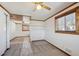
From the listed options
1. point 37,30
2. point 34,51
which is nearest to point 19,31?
point 37,30

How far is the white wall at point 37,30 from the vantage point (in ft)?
24.3

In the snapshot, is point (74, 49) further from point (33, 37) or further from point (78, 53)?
point (33, 37)

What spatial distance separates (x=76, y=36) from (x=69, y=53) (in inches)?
35.9

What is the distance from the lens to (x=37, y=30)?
774 centimetres

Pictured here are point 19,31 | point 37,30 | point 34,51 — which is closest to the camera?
point 34,51

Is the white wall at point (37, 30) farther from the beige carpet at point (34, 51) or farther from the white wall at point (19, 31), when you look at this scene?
the white wall at point (19, 31)

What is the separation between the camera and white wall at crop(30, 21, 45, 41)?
742 centimetres

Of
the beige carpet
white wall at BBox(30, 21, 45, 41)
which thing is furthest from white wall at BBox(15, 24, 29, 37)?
the beige carpet

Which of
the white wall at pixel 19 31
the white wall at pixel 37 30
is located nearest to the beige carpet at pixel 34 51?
the white wall at pixel 37 30

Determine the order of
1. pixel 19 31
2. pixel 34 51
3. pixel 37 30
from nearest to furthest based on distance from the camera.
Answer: pixel 34 51
pixel 37 30
pixel 19 31

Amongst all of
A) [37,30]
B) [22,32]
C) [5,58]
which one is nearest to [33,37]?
[37,30]

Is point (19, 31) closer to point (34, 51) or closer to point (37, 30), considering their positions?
point (37, 30)

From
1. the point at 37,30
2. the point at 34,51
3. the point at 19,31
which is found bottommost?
the point at 34,51

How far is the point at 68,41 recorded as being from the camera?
11.8 ft
